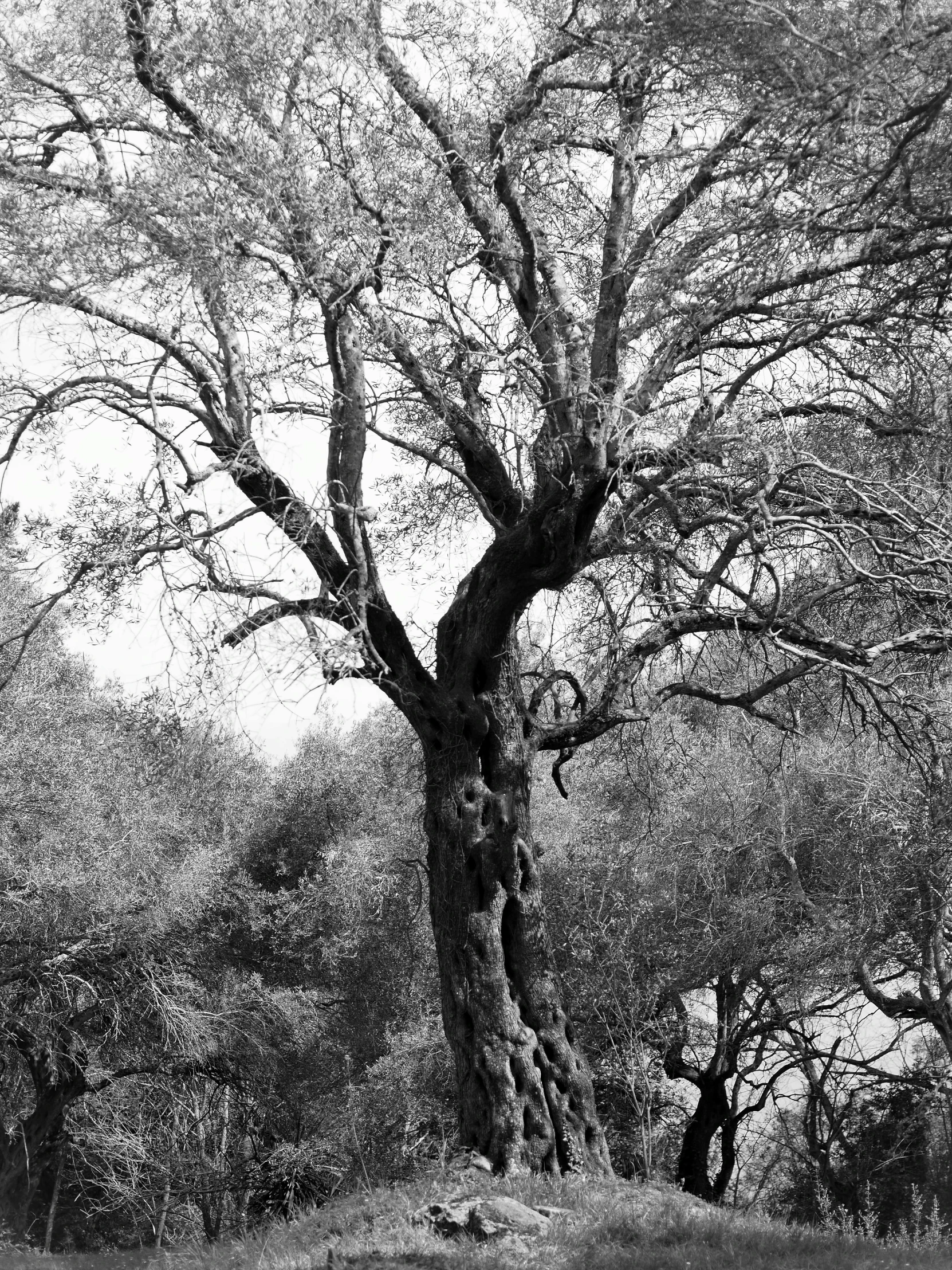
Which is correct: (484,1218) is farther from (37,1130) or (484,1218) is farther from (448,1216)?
(37,1130)

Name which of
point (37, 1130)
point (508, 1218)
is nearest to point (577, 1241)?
point (508, 1218)

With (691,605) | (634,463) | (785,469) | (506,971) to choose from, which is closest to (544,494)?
(634,463)

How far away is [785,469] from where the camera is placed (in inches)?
239

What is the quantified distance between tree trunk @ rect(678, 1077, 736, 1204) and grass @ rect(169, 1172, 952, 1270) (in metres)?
7.89

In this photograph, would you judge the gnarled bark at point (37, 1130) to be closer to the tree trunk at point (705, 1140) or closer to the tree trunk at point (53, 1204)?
the tree trunk at point (53, 1204)

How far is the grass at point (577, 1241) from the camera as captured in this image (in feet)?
18.7

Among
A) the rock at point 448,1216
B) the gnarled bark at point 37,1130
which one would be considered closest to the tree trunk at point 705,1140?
the gnarled bark at point 37,1130

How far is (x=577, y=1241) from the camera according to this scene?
5.91 m

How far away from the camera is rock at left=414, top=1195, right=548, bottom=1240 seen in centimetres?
596

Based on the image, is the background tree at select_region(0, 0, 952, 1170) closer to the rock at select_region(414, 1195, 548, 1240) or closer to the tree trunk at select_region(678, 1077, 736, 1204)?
the rock at select_region(414, 1195, 548, 1240)

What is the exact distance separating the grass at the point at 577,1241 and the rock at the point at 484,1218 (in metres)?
0.07

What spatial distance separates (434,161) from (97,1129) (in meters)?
12.7

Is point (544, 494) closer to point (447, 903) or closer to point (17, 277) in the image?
point (447, 903)

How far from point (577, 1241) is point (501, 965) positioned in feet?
6.09
